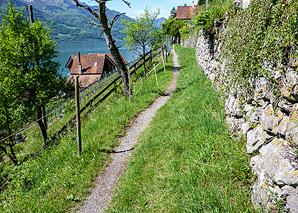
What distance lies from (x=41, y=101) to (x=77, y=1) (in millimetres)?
8569

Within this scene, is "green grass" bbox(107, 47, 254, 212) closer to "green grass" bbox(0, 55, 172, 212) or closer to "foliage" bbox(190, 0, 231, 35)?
"green grass" bbox(0, 55, 172, 212)

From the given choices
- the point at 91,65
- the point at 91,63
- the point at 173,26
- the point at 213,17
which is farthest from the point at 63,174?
the point at 91,63

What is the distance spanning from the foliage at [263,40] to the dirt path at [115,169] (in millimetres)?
4185

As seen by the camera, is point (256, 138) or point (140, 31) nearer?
point (256, 138)

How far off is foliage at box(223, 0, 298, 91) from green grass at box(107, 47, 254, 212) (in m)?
1.46

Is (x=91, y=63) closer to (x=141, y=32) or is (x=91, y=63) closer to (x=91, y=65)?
(x=91, y=65)

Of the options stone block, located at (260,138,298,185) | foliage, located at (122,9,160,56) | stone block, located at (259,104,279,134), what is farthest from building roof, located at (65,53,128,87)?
stone block, located at (260,138,298,185)

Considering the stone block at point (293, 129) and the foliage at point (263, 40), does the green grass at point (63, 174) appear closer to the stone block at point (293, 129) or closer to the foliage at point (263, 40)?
the stone block at point (293, 129)

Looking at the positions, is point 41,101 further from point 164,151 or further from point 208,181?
point 208,181

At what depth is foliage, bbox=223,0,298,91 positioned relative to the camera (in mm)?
2932

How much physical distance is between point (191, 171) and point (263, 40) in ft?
9.74

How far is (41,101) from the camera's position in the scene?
15.3 m

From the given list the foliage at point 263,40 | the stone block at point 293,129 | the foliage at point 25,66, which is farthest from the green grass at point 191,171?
the foliage at point 25,66

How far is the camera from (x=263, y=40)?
3.67 meters
